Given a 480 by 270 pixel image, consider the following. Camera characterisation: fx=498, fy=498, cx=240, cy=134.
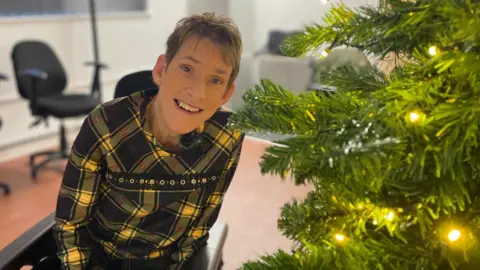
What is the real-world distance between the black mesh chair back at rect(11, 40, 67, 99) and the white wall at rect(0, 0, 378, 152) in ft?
1.08

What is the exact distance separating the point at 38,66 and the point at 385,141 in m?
3.31

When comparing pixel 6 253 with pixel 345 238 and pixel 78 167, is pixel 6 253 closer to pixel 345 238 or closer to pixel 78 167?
pixel 78 167

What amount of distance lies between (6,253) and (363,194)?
0.77 meters

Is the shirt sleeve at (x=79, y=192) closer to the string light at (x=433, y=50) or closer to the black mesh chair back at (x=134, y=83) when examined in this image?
the black mesh chair back at (x=134, y=83)

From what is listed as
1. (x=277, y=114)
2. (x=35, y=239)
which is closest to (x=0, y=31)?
(x=35, y=239)

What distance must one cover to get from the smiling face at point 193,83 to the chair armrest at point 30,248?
0.42m

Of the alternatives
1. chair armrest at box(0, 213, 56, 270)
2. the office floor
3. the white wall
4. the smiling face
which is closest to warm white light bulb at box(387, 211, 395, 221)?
the smiling face

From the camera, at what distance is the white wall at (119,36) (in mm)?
3734

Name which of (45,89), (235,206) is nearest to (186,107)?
(235,206)

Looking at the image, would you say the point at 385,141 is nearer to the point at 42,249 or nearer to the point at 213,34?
the point at 213,34

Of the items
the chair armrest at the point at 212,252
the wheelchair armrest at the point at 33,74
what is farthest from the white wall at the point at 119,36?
the chair armrest at the point at 212,252

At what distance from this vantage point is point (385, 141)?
53 cm

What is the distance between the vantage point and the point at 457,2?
1.72 feet

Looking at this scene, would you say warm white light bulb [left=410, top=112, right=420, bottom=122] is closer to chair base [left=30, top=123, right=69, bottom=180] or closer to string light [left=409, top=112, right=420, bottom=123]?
string light [left=409, top=112, right=420, bottom=123]
